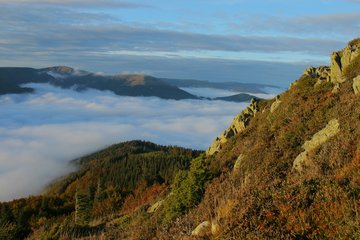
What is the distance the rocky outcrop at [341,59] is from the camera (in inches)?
1447

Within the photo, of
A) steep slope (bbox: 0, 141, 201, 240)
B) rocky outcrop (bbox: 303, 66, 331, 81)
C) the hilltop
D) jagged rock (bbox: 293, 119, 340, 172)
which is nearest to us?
the hilltop

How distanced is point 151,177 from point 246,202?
157 m

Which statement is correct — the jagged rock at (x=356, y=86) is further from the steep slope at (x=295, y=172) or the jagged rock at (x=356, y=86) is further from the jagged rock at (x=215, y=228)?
the jagged rock at (x=215, y=228)

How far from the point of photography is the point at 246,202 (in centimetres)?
1114

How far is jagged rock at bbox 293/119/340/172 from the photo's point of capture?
20.7m

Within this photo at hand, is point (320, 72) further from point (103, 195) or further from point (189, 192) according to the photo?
point (103, 195)

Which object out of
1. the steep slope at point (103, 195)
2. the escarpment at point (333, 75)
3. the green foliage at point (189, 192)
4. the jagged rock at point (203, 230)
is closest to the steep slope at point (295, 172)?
the jagged rock at point (203, 230)

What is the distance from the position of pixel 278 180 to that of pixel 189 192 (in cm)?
1036

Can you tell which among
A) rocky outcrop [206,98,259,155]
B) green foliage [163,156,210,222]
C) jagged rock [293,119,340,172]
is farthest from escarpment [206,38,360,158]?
green foliage [163,156,210,222]

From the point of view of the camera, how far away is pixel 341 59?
3881cm

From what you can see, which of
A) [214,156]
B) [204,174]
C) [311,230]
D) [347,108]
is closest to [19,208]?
[214,156]

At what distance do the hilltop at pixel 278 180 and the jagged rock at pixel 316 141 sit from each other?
0.25 feet

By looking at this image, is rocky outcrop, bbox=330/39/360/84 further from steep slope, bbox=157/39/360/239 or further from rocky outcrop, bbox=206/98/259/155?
rocky outcrop, bbox=206/98/259/155

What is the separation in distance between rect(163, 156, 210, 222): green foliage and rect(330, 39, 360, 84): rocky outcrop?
15783 millimetres
